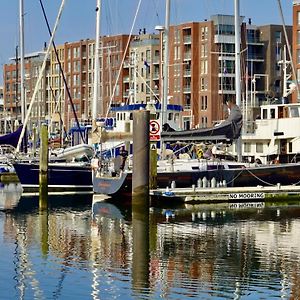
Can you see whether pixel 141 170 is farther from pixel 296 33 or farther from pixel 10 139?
pixel 296 33

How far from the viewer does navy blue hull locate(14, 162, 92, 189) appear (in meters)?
53.2

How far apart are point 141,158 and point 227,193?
691 cm

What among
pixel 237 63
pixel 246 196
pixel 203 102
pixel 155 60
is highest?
pixel 155 60

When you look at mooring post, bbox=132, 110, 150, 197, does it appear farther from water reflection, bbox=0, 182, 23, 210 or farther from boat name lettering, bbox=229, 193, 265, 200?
water reflection, bbox=0, 182, 23, 210

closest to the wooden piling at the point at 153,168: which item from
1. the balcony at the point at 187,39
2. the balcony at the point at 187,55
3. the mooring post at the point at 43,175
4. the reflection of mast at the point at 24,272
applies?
the mooring post at the point at 43,175

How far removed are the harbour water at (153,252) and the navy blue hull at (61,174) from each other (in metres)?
6.85

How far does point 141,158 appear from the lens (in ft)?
132

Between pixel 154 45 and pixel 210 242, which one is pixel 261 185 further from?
pixel 154 45

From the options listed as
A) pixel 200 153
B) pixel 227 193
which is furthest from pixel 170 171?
pixel 200 153

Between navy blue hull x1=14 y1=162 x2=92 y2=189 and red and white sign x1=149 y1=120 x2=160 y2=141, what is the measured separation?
31.8 ft

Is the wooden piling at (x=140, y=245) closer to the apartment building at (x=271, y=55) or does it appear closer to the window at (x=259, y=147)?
the window at (x=259, y=147)

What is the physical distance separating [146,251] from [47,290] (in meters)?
7.44

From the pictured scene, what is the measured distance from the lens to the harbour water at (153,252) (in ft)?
79.8

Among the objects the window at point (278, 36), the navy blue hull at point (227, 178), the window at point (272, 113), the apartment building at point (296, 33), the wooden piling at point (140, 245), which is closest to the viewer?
the wooden piling at point (140, 245)
